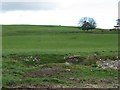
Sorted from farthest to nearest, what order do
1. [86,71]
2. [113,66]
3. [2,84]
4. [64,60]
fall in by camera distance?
[64,60] → [113,66] → [86,71] → [2,84]

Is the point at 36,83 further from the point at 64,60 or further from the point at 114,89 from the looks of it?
the point at 64,60

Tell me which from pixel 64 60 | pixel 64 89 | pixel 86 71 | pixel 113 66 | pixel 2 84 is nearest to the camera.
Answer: pixel 64 89

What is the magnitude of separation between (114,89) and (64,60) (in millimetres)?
11566

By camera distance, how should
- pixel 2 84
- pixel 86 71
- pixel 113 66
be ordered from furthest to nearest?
pixel 113 66, pixel 86 71, pixel 2 84

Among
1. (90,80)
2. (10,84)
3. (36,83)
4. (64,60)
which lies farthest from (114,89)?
(64,60)

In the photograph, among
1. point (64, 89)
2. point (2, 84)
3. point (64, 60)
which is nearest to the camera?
point (64, 89)

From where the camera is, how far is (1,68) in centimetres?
2156

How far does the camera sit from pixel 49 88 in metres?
15.8

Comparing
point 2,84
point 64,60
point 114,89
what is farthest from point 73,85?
point 64,60

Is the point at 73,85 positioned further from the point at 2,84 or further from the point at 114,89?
the point at 2,84

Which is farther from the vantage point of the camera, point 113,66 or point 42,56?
point 42,56

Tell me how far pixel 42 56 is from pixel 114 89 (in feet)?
42.5

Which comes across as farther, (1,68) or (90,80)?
(1,68)

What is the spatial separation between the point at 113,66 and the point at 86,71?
3.16 meters
